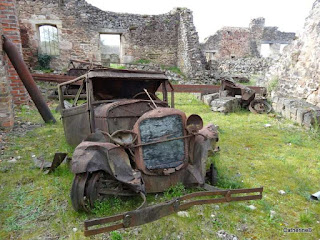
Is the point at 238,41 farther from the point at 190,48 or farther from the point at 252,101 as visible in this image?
the point at 252,101

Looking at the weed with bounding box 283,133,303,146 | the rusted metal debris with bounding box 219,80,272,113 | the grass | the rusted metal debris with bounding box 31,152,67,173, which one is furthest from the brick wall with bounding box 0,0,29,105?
the rusted metal debris with bounding box 219,80,272,113

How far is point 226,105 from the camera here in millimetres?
7723

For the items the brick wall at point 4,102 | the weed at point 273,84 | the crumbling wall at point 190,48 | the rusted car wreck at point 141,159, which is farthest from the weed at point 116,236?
the crumbling wall at point 190,48

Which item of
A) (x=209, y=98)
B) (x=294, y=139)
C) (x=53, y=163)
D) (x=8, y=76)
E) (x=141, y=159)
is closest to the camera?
(x=141, y=159)

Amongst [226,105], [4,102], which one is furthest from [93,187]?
[226,105]

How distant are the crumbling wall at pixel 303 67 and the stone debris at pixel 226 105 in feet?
5.41

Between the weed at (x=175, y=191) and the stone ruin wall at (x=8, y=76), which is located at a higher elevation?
the stone ruin wall at (x=8, y=76)

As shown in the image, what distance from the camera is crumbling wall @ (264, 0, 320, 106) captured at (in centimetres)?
676

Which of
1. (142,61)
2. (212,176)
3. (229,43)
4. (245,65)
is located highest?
(229,43)

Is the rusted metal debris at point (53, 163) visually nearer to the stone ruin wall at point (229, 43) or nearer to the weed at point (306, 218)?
the weed at point (306, 218)

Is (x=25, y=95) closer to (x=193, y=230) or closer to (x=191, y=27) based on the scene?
(x=193, y=230)

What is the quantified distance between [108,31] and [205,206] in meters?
13.4

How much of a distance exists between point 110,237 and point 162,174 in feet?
2.75

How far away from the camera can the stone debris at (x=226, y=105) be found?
25.3 feet
